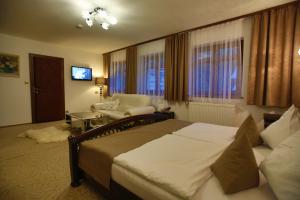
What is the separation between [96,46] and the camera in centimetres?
494

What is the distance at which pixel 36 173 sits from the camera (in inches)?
78.4

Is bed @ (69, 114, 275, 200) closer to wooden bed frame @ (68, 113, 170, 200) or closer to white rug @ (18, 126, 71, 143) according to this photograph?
wooden bed frame @ (68, 113, 170, 200)

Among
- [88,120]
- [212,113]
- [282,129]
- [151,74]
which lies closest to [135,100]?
[151,74]

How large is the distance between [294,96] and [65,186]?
3.38 m

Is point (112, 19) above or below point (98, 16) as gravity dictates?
below

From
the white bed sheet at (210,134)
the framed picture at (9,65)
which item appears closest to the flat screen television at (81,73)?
the framed picture at (9,65)

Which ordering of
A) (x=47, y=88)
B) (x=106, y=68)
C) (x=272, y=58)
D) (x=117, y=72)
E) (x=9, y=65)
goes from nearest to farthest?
(x=272, y=58)
(x=9, y=65)
(x=47, y=88)
(x=117, y=72)
(x=106, y=68)

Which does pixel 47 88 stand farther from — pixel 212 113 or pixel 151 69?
pixel 212 113

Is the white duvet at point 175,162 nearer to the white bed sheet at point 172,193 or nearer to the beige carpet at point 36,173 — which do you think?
the white bed sheet at point 172,193

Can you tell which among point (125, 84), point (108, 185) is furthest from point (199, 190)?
point (125, 84)

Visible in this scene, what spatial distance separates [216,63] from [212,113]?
104 centimetres

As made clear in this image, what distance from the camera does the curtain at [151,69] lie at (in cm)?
418

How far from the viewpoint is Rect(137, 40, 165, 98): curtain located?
13.7 ft

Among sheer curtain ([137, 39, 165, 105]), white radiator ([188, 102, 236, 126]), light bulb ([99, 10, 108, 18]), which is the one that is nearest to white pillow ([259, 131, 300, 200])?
white radiator ([188, 102, 236, 126])
